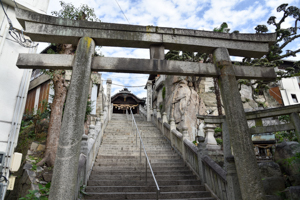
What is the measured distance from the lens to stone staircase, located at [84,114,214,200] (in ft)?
19.3

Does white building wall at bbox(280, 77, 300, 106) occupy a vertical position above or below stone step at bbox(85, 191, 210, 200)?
above

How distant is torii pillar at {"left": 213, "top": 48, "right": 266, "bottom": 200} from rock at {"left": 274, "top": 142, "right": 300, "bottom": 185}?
2.01 meters

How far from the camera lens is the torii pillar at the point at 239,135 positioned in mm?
3679

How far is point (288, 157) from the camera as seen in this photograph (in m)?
5.48

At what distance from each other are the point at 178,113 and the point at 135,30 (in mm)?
11718

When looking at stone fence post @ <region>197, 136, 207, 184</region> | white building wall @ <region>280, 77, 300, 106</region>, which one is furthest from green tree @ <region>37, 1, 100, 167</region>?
white building wall @ <region>280, 77, 300, 106</region>

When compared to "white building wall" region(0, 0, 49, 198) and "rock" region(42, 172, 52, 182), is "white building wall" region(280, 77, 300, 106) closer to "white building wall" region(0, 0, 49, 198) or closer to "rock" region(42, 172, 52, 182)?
"rock" region(42, 172, 52, 182)

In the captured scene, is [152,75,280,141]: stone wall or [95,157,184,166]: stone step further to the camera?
[152,75,280,141]: stone wall

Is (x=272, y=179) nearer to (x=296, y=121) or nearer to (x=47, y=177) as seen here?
(x=296, y=121)

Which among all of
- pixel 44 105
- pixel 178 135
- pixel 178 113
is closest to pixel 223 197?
pixel 178 135

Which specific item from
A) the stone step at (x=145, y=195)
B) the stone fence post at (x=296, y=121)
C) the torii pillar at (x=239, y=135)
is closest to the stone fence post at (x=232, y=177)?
the torii pillar at (x=239, y=135)

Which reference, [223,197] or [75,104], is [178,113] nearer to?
[223,197]

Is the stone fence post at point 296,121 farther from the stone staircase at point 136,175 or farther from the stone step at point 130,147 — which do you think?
the stone step at point 130,147

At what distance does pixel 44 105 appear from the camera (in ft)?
46.3
